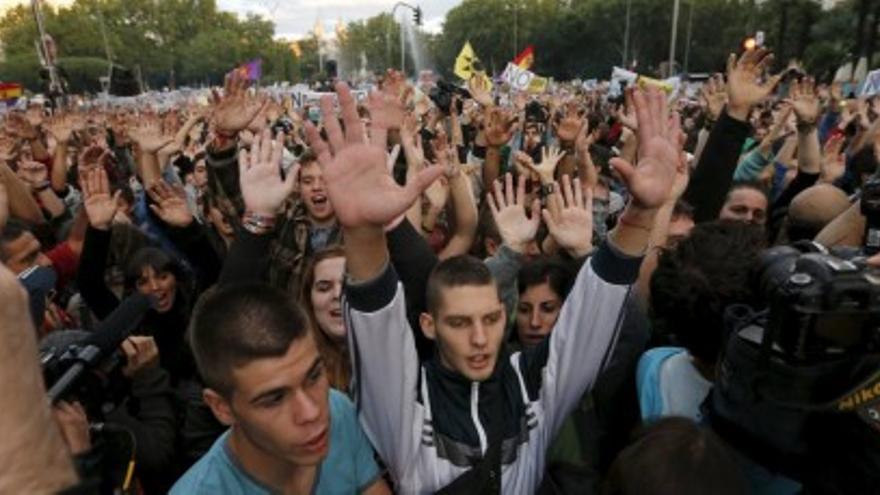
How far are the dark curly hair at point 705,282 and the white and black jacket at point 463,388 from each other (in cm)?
16

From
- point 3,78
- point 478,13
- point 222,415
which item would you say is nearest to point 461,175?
point 222,415

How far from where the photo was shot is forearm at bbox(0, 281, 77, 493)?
0.88 m

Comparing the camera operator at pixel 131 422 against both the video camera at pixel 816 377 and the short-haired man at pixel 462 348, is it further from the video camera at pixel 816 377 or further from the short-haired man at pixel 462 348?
the video camera at pixel 816 377

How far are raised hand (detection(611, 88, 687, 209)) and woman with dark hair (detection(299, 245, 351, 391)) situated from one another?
1.20 metres

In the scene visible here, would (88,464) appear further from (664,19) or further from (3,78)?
(3,78)

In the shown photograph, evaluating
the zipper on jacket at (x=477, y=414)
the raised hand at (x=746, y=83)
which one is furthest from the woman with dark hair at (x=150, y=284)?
the raised hand at (x=746, y=83)

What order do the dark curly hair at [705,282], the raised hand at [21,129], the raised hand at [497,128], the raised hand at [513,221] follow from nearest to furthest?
the dark curly hair at [705,282] → the raised hand at [513,221] → the raised hand at [497,128] → the raised hand at [21,129]

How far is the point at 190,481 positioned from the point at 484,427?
31.3 inches

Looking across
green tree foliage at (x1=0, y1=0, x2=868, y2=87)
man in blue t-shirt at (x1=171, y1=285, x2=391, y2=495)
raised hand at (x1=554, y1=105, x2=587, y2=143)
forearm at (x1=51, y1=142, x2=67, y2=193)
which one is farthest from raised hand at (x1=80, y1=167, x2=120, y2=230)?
green tree foliage at (x1=0, y1=0, x2=868, y2=87)

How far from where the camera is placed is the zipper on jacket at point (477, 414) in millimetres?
1919

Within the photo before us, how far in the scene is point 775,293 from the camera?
130cm

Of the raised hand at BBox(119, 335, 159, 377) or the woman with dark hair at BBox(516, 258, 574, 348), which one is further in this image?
the woman with dark hair at BBox(516, 258, 574, 348)

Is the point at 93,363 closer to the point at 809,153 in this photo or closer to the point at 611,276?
the point at 611,276

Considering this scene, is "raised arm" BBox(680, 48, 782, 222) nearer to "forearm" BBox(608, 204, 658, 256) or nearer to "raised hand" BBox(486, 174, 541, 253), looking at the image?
"raised hand" BBox(486, 174, 541, 253)
